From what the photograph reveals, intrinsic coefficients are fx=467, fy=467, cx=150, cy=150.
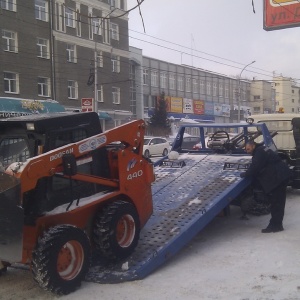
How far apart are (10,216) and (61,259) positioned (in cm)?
86

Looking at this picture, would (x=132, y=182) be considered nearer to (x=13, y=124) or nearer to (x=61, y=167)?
(x=61, y=167)

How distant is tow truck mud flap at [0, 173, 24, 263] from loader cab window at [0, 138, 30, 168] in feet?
2.27

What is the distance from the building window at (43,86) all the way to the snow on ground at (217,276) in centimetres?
2932

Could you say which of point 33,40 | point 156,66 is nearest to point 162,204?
point 33,40

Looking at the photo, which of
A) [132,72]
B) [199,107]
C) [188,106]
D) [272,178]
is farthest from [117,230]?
[199,107]

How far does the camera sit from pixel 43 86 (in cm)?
3553

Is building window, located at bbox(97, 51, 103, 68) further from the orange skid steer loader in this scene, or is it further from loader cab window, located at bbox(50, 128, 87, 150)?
loader cab window, located at bbox(50, 128, 87, 150)

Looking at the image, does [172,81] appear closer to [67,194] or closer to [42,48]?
[42,48]

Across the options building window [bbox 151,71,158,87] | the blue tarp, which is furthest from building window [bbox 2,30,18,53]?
building window [bbox 151,71,158,87]

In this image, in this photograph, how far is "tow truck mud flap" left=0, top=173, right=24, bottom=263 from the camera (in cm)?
493

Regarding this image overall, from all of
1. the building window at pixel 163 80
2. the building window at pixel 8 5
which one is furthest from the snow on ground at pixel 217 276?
the building window at pixel 163 80

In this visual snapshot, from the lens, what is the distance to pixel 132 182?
6.71 metres

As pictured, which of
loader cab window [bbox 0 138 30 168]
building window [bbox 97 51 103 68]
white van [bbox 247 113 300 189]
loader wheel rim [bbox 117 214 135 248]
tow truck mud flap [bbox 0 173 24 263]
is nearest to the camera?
tow truck mud flap [bbox 0 173 24 263]

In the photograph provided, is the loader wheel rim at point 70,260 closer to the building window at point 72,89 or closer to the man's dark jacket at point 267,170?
the man's dark jacket at point 267,170
